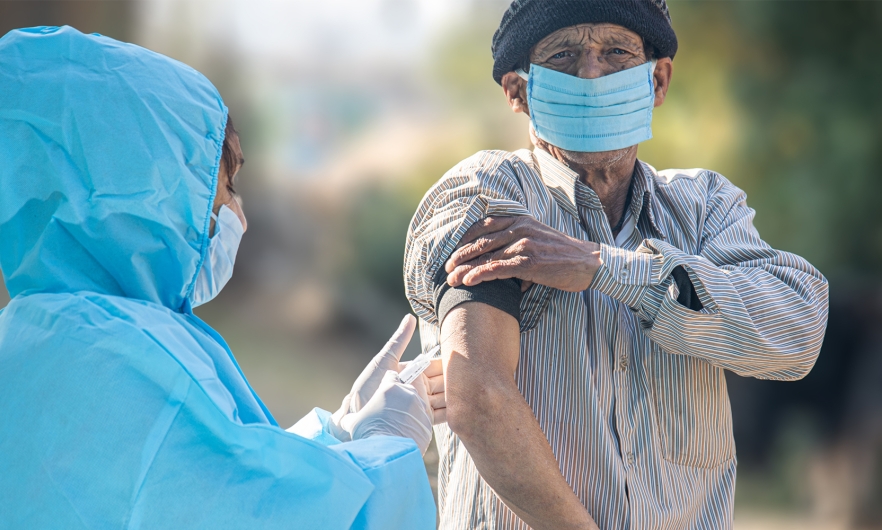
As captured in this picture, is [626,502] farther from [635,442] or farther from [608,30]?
[608,30]

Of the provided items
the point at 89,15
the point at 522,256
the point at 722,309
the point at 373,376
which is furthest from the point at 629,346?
the point at 89,15

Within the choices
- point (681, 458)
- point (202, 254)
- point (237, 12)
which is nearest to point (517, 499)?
point (681, 458)

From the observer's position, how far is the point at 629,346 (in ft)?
6.33

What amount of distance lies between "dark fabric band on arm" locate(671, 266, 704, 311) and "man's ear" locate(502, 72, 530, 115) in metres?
0.63

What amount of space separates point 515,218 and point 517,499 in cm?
62

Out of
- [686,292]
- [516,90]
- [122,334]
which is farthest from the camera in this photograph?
[516,90]

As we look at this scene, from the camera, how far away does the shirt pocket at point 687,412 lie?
189 centimetres

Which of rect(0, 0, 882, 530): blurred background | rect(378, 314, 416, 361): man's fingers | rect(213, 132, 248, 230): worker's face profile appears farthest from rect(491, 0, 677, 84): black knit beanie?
rect(0, 0, 882, 530): blurred background

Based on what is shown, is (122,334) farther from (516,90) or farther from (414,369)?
(516,90)

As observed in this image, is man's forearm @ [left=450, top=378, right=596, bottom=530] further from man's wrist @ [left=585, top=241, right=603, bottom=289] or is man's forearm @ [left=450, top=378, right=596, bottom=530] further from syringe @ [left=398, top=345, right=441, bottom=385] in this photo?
man's wrist @ [left=585, top=241, right=603, bottom=289]

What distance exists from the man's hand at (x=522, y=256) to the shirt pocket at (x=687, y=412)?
315 millimetres

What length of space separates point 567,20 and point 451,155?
2435mm

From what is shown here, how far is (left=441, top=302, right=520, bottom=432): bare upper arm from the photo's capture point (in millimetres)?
1718

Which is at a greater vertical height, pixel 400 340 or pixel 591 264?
pixel 591 264
